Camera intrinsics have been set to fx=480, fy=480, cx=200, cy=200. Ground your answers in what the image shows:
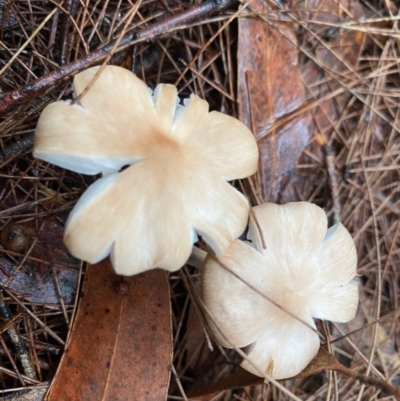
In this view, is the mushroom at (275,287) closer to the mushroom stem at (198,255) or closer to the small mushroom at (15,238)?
the mushroom stem at (198,255)

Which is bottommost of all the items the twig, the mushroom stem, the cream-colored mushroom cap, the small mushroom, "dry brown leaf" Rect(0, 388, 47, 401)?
"dry brown leaf" Rect(0, 388, 47, 401)

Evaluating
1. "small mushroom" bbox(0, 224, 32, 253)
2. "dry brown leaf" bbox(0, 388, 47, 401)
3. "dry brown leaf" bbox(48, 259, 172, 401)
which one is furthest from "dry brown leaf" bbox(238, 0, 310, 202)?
"dry brown leaf" bbox(0, 388, 47, 401)

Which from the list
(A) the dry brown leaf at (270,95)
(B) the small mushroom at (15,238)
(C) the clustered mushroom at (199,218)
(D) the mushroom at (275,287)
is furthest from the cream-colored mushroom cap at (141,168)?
(A) the dry brown leaf at (270,95)

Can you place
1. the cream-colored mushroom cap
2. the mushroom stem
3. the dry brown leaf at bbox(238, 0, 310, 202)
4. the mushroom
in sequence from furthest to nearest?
the dry brown leaf at bbox(238, 0, 310, 202) < the mushroom stem < the mushroom < the cream-colored mushroom cap

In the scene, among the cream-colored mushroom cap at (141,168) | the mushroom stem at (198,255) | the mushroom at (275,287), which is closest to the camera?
the cream-colored mushroom cap at (141,168)

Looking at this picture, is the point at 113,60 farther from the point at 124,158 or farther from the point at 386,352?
the point at 386,352

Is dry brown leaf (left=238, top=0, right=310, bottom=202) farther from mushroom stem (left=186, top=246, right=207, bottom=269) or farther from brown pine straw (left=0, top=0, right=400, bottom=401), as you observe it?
mushroom stem (left=186, top=246, right=207, bottom=269)

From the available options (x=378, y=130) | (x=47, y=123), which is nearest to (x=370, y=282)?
(x=378, y=130)
